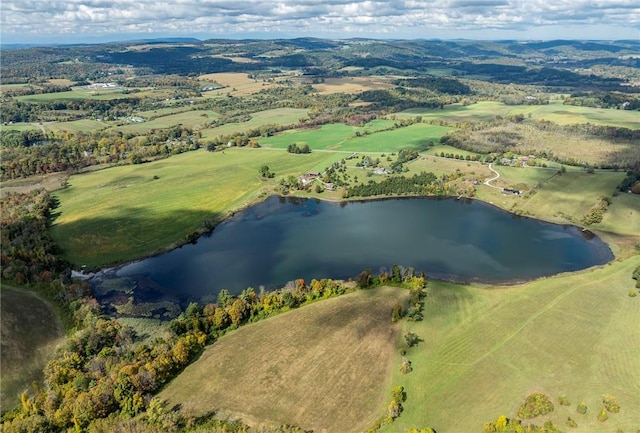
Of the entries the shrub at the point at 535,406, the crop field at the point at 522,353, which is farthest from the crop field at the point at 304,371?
the shrub at the point at 535,406

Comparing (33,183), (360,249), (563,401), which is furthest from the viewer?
(33,183)

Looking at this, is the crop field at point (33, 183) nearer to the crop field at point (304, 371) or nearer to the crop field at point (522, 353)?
the crop field at point (304, 371)

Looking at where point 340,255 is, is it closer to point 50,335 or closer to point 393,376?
point 393,376

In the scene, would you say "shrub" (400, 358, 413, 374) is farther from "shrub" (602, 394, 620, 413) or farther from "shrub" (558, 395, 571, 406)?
"shrub" (602, 394, 620, 413)

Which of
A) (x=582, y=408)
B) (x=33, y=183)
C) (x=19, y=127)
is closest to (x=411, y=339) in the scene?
(x=582, y=408)

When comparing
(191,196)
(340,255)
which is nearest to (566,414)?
(340,255)

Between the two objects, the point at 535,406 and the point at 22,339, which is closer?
the point at 535,406

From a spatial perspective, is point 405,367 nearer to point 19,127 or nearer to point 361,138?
point 361,138
